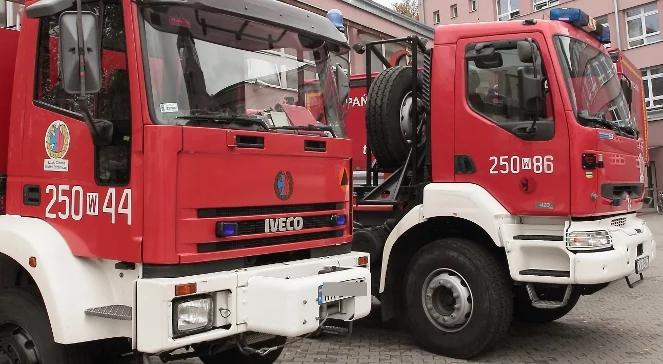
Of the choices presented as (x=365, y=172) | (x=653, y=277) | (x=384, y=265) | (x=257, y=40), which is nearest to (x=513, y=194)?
(x=384, y=265)

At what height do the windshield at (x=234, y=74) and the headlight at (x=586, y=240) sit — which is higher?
the windshield at (x=234, y=74)

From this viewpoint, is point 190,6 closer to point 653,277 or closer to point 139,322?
point 139,322

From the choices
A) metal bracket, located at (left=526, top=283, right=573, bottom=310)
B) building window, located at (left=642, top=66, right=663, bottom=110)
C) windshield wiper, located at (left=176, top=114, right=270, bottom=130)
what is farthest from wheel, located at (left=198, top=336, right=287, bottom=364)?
building window, located at (left=642, top=66, right=663, bottom=110)

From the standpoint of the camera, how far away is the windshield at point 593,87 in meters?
5.36

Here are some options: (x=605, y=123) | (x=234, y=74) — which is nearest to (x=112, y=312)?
(x=234, y=74)

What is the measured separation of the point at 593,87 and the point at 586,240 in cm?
141

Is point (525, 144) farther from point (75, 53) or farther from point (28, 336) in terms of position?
point (28, 336)

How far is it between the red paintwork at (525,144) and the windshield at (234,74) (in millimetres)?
678

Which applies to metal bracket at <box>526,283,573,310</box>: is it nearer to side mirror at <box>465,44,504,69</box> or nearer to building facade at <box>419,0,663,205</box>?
side mirror at <box>465,44,504,69</box>

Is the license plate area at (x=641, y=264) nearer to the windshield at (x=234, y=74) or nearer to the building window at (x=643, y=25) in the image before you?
the windshield at (x=234, y=74)

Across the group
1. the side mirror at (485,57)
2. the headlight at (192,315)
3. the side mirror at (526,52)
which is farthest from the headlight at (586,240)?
the headlight at (192,315)

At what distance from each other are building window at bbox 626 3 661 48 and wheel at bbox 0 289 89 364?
102 feet

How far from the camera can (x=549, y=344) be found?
6.23m

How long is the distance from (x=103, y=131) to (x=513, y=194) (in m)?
3.46
